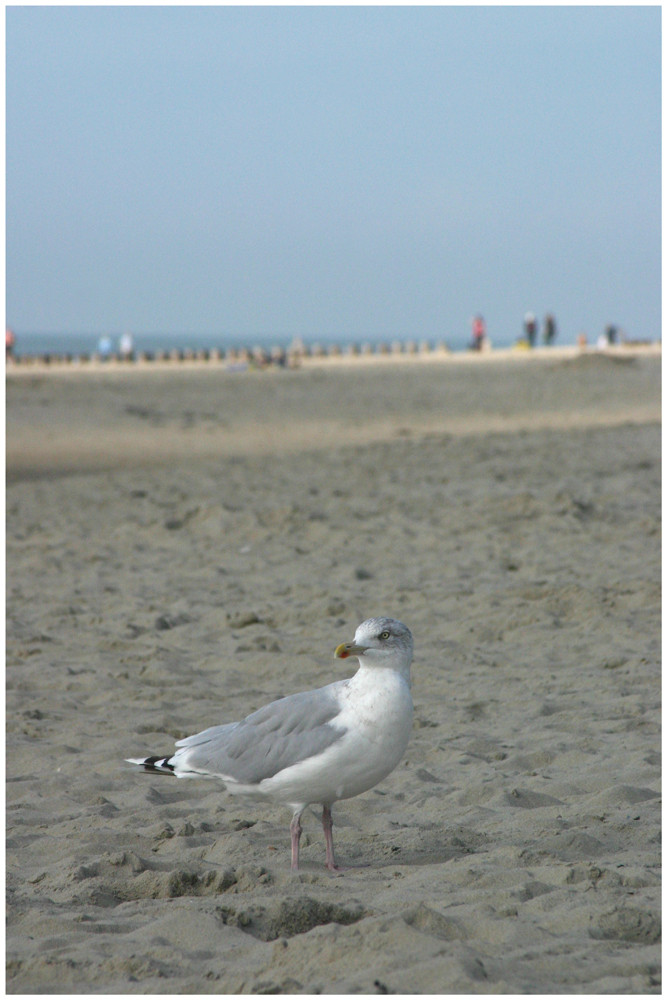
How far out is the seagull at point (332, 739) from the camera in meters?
3.94

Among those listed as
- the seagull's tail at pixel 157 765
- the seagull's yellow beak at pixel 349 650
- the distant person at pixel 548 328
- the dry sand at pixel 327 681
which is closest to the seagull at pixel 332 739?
the seagull's yellow beak at pixel 349 650

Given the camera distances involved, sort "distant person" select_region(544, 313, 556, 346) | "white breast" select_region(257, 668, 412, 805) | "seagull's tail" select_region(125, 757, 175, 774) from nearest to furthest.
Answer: "white breast" select_region(257, 668, 412, 805) → "seagull's tail" select_region(125, 757, 175, 774) → "distant person" select_region(544, 313, 556, 346)

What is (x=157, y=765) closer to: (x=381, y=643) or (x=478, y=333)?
(x=381, y=643)

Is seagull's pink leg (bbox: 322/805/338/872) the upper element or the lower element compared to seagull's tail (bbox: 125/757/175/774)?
lower

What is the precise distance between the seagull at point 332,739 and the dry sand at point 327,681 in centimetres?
26

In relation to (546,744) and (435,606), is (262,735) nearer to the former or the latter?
(546,744)

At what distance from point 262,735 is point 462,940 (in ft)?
3.79

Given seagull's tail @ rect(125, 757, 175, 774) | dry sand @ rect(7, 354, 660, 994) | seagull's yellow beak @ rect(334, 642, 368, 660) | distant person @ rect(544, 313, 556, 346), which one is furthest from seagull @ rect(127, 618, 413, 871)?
distant person @ rect(544, 313, 556, 346)

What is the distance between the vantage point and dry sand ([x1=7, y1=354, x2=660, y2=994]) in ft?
10.6

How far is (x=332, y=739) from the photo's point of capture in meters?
3.94

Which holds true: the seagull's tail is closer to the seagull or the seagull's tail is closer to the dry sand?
the seagull

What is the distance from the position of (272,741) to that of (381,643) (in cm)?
51

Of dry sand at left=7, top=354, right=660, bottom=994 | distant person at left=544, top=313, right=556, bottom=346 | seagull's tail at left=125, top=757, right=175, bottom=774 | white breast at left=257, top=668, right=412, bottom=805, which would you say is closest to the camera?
dry sand at left=7, top=354, right=660, bottom=994

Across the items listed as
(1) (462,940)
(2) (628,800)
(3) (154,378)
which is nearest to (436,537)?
(2) (628,800)
